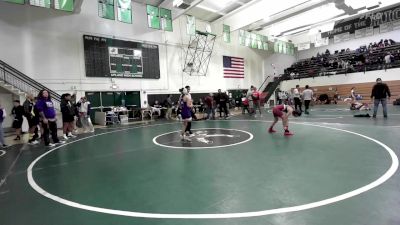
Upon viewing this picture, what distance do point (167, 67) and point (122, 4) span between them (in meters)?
6.69

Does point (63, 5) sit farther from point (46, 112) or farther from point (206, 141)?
point (206, 141)

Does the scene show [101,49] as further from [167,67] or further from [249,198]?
[249,198]

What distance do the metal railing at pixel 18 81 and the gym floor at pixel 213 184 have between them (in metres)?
8.13

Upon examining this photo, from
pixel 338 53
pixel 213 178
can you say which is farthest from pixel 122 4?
pixel 338 53

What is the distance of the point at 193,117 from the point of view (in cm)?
1552

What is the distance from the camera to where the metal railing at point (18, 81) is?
43.4 ft

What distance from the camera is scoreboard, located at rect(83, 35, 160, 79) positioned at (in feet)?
54.8

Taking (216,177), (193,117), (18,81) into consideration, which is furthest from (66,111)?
(216,177)

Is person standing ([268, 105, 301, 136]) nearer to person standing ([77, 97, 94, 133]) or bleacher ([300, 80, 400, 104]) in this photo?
person standing ([77, 97, 94, 133])

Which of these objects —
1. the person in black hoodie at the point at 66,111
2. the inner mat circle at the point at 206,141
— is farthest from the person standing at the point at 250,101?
the person in black hoodie at the point at 66,111

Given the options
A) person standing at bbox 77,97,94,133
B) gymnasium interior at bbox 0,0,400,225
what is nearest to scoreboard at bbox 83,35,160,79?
gymnasium interior at bbox 0,0,400,225

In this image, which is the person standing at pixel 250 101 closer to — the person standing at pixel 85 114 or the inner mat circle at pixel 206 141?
the inner mat circle at pixel 206 141

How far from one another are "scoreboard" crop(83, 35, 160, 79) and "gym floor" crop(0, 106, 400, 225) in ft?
35.5

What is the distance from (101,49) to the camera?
17078 millimetres
